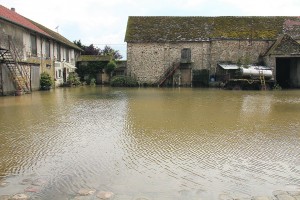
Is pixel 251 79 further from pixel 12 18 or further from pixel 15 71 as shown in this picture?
pixel 12 18

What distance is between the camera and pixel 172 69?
3534 cm

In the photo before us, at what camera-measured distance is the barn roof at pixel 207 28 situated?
35125 mm

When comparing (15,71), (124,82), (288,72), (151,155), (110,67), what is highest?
(110,67)

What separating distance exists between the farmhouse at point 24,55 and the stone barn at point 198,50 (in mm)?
7596

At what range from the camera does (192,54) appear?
35.2 metres

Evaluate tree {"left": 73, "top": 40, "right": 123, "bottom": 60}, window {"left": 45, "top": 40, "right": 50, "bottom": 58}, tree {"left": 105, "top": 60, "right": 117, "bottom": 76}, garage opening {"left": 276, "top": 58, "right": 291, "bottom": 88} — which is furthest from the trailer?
tree {"left": 73, "top": 40, "right": 123, "bottom": 60}

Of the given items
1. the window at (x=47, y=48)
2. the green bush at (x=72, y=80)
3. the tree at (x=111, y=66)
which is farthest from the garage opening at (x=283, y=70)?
the window at (x=47, y=48)

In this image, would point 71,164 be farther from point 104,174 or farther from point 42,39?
point 42,39

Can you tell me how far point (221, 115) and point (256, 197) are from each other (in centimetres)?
780

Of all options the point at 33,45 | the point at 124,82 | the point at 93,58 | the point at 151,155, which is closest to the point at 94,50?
the point at 93,58

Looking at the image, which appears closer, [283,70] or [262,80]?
[262,80]

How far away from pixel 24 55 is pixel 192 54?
16.9 metres

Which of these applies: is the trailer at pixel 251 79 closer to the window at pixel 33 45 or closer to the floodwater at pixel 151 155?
the window at pixel 33 45

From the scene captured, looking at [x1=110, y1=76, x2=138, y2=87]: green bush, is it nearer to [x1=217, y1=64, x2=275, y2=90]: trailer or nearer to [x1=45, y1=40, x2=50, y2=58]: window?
[x1=45, y1=40, x2=50, y2=58]: window
